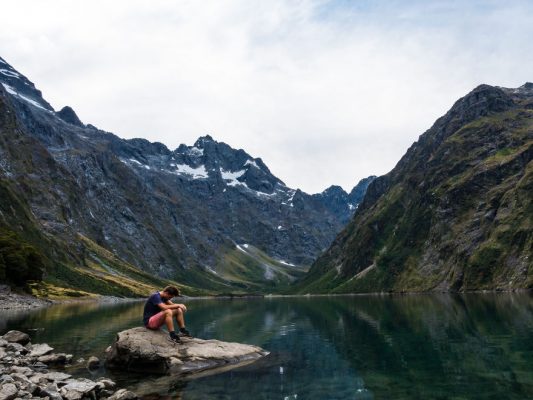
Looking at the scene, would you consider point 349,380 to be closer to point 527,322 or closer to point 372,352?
point 372,352

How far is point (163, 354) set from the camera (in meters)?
36.8

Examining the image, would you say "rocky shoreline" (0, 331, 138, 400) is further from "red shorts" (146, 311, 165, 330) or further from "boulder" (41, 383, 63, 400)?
"red shorts" (146, 311, 165, 330)

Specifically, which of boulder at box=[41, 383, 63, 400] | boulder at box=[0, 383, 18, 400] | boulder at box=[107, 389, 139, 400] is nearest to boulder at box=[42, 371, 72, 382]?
boulder at box=[41, 383, 63, 400]

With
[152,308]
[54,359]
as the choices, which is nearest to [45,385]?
[54,359]

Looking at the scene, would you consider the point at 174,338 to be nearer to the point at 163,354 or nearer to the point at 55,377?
the point at 163,354

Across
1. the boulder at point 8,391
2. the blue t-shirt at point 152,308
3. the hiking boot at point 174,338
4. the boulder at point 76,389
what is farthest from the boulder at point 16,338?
the boulder at point 8,391

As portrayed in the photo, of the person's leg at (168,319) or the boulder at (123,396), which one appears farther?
the person's leg at (168,319)

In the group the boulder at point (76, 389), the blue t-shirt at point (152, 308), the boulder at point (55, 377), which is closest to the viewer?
the boulder at point (76, 389)

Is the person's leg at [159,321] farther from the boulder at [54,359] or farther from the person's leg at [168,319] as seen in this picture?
the boulder at [54,359]

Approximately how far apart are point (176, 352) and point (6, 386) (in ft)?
47.7

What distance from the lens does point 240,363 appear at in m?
38.8

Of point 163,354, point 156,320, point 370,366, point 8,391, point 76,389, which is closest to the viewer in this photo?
point 8,391

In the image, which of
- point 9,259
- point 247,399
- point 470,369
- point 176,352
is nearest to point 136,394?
point 247,399

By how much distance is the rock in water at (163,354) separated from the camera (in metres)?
36.0
